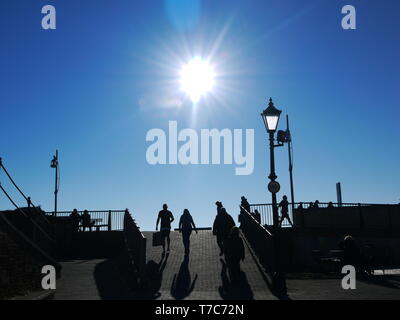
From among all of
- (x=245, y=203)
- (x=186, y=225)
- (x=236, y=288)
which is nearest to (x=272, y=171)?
(x=236, y=288)

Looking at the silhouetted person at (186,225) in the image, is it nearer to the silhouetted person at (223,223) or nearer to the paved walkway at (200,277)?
the paved walkway at (200,277)

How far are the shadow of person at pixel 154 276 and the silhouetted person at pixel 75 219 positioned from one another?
765cm

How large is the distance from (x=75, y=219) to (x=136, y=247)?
1168cm

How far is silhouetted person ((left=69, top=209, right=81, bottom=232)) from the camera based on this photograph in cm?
2439

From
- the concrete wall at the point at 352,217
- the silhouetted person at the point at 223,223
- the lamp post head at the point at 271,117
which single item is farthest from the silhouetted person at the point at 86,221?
the lamp post head at the point at 271,117

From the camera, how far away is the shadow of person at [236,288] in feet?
37.8

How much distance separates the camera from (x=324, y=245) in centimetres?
2322

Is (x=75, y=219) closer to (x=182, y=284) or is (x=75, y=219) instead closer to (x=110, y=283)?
(x=110, y=283)

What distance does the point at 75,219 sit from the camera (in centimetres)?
2483

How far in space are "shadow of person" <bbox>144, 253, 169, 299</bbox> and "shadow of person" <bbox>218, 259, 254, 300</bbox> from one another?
168 centimetres
